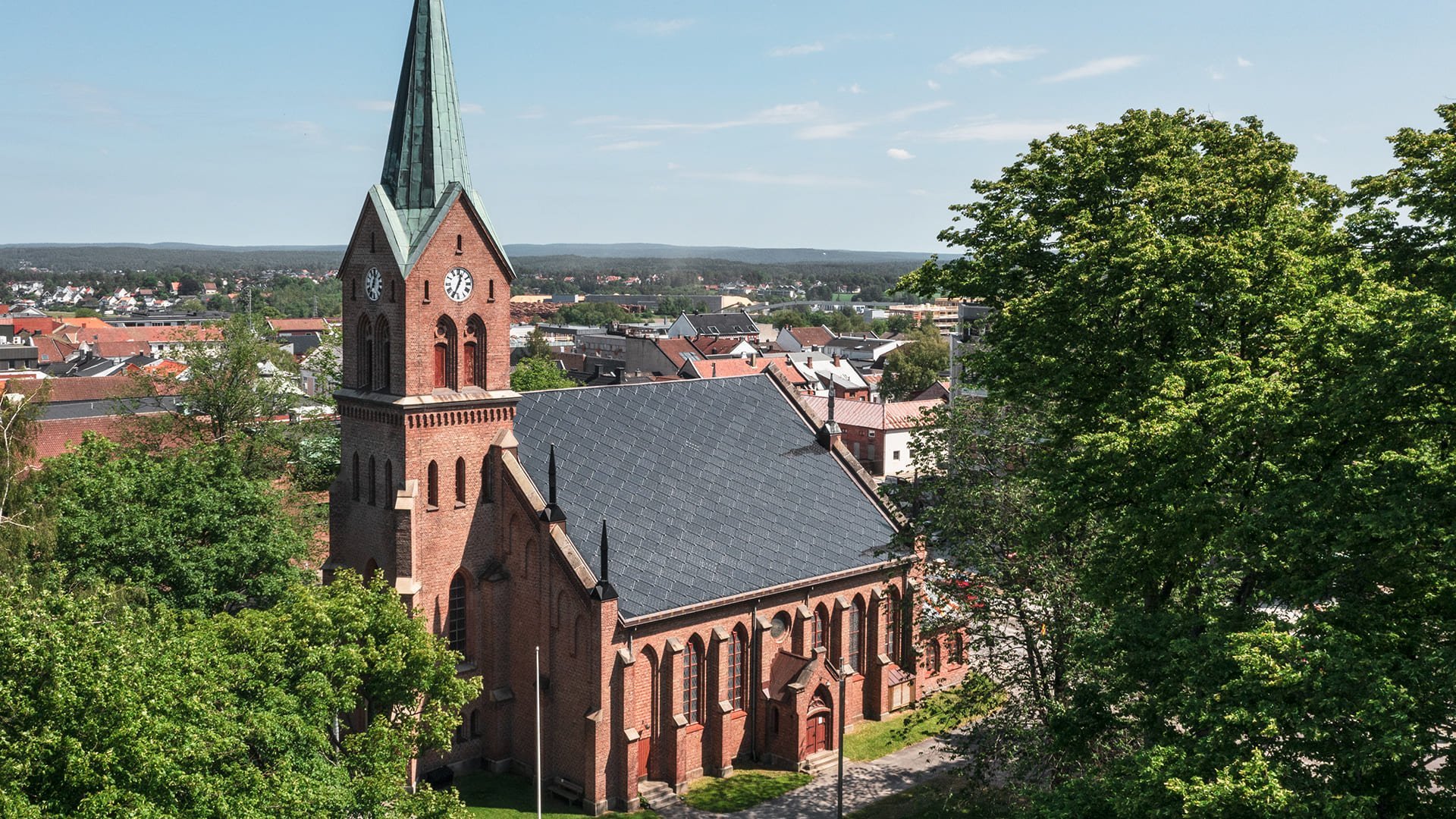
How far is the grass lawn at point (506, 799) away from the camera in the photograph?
3972cm

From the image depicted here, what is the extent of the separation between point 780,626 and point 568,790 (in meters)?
10.1

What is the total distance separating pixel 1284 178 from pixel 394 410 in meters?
28.9

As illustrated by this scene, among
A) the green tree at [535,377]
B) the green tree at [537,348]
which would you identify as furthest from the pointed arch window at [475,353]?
the green tree at [537,348]

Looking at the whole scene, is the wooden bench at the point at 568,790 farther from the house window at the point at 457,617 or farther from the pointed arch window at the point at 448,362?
the pointed arch window at the point at 448,362

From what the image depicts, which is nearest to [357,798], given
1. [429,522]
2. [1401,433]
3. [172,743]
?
[172,743]

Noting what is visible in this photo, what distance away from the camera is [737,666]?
44406 millimetres

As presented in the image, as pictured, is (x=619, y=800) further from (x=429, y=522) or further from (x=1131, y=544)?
(x=1131, y=544)

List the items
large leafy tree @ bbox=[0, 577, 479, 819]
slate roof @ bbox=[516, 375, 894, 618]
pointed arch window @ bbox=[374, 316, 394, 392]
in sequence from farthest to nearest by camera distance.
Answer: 1. slate roof @ bbox=[516, 375, 894, 618]
2. pointed arch window @ bbox=[374, 316, 394, 392]
3. large leafy tree @ bbox=[0, 577, 479, 819]

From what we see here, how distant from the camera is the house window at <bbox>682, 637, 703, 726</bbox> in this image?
42.8 meters

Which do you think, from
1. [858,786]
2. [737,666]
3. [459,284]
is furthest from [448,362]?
[858,786]

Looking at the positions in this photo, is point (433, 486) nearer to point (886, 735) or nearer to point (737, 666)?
point (737, 666)

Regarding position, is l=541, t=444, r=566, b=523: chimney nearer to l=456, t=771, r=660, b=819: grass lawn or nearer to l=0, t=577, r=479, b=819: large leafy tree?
l=0, t=577, r=479, b=819: large leafy tree

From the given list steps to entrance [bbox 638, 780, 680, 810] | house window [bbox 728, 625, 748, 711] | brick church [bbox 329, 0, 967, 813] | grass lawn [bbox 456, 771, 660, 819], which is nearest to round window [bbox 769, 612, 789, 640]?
brick church [bbox 329, 0, 967, 813]

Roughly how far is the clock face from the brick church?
7 centimetres
